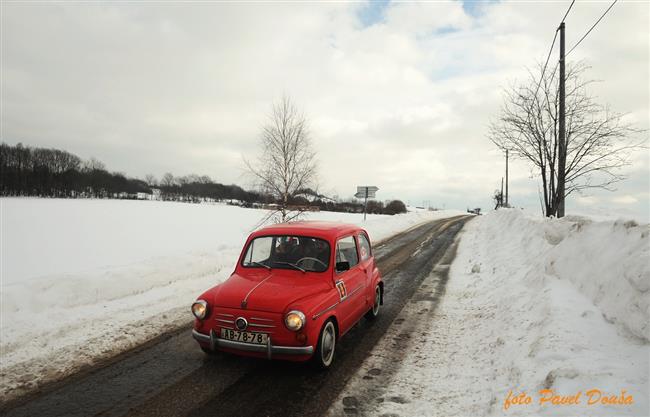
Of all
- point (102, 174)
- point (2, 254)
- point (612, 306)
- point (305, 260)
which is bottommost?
point (2, 254)

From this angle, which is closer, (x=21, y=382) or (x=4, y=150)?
(x=21, y=382)

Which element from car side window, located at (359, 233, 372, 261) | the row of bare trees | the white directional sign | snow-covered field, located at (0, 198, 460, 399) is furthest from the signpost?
the row of bare trees

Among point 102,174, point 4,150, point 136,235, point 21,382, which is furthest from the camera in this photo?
point 102,174

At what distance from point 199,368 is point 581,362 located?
4363mm

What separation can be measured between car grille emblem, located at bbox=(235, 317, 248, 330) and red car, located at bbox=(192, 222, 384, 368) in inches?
0.4

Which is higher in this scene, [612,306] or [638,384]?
[612,306]

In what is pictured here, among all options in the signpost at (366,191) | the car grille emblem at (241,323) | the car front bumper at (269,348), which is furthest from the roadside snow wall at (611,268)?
the signpost at (366,191)

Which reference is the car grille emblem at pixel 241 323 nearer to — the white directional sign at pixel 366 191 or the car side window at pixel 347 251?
the car side window at pixel 347 251

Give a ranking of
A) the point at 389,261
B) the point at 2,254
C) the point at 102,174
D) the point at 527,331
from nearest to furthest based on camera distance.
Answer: the point at 527,331 < the point at 389,261 < the point at 2,254 < the point at 102,174

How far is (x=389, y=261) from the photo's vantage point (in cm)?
1244

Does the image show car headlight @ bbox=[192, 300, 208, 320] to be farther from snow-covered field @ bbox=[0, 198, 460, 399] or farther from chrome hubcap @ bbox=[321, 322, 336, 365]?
snow-covered field @ bbox=[0, 198, 460, 399]

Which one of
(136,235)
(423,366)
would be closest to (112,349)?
(423,366)

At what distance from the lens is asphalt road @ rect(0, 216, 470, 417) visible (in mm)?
3596

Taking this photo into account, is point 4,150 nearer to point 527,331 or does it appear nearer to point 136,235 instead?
point 136,235
